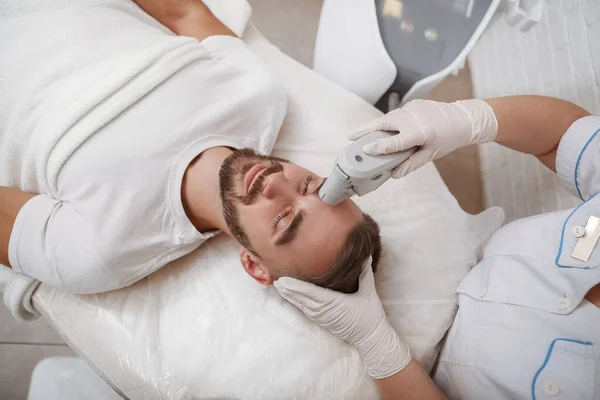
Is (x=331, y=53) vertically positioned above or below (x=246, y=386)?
above

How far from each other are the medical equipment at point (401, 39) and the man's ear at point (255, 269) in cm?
75

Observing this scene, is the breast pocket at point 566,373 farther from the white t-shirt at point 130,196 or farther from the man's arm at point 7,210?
the man's arm at point 7,210

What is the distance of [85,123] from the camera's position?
3.45ft

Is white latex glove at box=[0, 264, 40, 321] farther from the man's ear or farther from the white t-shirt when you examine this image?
the man's ear

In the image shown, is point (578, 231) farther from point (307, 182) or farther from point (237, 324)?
point (237, 324)

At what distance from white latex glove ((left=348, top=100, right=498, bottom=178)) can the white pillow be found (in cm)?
34

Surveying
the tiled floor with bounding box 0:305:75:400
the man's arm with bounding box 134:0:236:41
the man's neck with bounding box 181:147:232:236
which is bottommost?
the tiled floor with bounding box 0:305:75:400

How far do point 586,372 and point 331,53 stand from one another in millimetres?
1177

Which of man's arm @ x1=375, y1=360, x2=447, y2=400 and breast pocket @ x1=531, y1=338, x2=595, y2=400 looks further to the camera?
man's arm @ x1=375, y1=360, x2=447, y2=400

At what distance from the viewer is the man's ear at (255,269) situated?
1073mm

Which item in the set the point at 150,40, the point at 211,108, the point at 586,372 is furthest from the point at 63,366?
the point at 586,372

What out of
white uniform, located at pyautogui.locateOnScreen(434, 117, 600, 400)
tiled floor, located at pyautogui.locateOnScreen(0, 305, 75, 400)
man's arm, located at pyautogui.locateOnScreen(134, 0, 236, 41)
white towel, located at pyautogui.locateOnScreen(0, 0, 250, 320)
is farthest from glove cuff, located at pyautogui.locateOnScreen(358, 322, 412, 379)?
tiled floor, located at pyautogui.locateOnScreen(0, 305, 75, 400)

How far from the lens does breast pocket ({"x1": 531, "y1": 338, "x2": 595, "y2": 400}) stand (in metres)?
0.89

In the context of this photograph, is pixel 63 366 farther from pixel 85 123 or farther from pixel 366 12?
pixel 366 12
